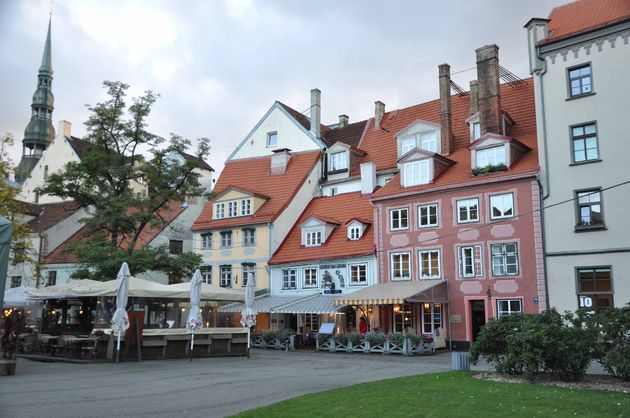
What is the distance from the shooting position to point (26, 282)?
4625cm

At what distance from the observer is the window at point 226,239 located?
40.9m

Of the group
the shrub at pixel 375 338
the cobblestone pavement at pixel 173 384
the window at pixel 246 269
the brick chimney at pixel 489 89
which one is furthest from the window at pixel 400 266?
the window at pixel 246 269

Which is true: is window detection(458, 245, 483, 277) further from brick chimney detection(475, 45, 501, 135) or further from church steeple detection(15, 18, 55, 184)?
church steeple detection(15, 18, 55, 184)

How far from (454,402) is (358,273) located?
22845 mm

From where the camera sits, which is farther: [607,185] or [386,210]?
[386,210]

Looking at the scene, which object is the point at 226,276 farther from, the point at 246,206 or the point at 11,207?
the point at 11,207

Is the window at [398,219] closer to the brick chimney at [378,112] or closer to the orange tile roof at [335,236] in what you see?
the orange tile roof at [335,236]

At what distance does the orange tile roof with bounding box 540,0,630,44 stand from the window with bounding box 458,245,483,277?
1055 cm

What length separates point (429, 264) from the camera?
31672 millimetres

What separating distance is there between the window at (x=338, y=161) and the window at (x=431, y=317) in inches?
510

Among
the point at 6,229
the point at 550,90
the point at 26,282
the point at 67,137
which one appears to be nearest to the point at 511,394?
the point at 6,229

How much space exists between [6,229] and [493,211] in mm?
25410

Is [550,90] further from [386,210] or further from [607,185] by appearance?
[386,210]

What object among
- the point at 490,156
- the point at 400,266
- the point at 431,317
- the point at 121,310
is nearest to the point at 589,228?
the point at 490,156
